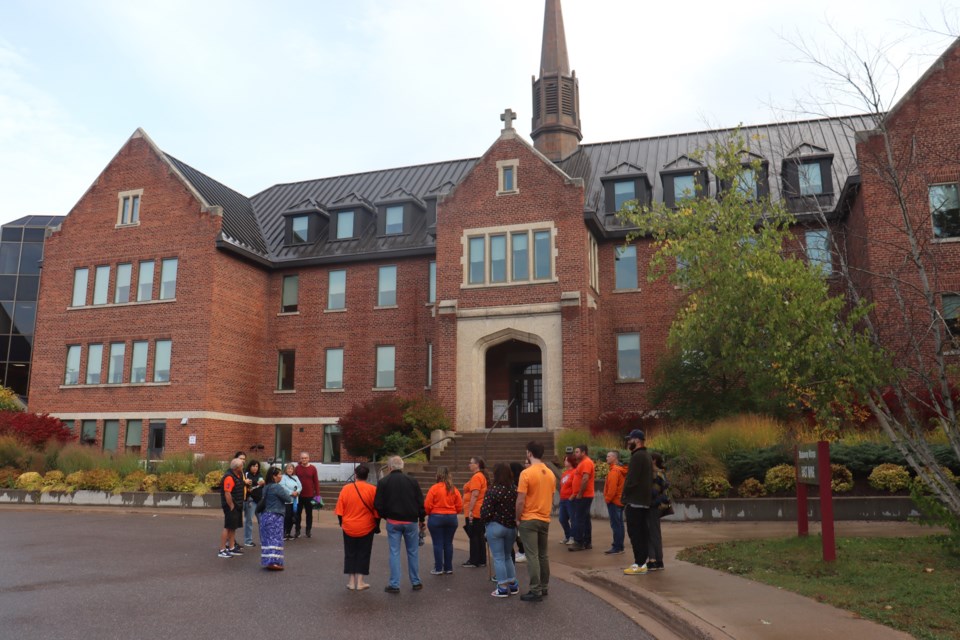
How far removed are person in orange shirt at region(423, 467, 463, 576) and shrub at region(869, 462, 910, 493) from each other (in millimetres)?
9990

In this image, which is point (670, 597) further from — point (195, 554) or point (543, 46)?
point (543, 46)

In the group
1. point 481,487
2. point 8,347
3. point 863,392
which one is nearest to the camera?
point 863,392

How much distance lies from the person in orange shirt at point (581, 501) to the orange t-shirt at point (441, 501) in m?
2.75

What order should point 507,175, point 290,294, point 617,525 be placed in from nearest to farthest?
point 617,525 < point 507,175 < point 290,294

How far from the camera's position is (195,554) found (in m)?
13.7

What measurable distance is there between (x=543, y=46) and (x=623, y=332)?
1765cm

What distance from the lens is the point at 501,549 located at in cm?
994

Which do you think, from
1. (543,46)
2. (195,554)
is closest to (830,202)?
(543,46)

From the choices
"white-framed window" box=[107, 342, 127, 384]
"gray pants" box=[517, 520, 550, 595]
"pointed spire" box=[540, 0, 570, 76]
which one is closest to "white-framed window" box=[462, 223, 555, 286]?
"pointed spire" box=[540, 0, 570, 76]

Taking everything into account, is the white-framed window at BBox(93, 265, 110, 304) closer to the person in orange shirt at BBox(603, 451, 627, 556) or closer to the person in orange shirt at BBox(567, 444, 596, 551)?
the person in orange shirt at BBox(567, 444, 596, 551)

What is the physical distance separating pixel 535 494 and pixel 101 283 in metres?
29.6

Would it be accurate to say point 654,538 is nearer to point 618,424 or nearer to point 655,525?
point 655,525

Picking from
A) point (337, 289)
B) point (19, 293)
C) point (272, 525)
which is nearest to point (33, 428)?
point (337, 289)

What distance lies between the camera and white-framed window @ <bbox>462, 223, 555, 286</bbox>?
2919 cm
